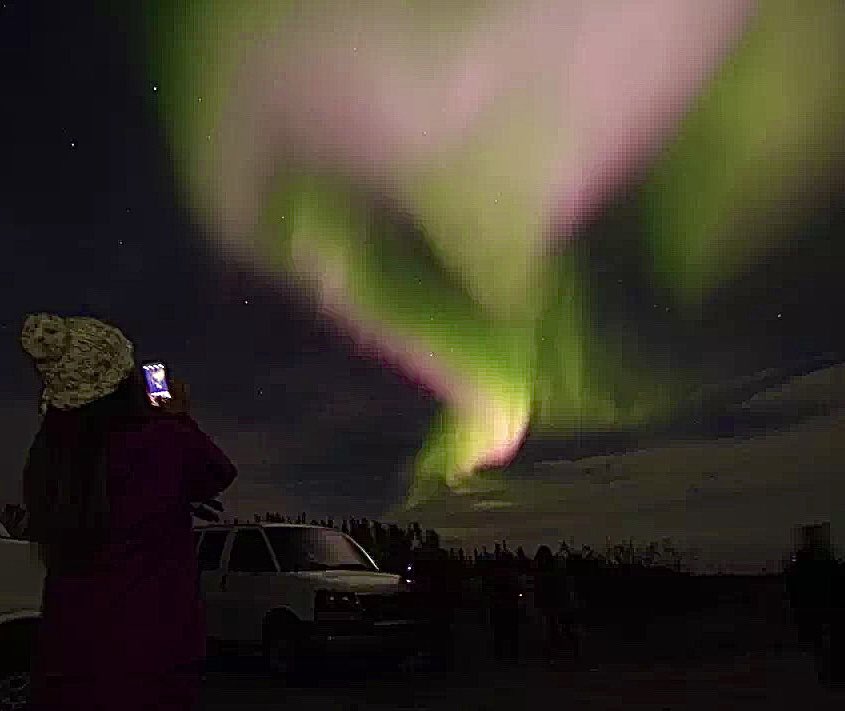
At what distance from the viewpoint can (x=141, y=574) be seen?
11.2 ft

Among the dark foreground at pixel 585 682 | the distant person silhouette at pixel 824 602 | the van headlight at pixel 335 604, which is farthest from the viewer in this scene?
the distant person silhouette at pixel 824 602

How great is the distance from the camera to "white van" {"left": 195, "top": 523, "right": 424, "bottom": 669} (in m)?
13.5

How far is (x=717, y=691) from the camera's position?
12680mm

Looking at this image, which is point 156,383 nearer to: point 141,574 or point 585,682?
point 141,574

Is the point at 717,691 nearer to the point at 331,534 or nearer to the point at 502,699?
the point at 502,699

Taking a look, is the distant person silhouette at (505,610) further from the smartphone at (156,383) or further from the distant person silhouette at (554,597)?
the smartphone at (156,383)

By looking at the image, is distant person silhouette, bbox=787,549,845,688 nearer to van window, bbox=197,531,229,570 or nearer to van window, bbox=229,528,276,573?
van window, bbox=229,528,276,573

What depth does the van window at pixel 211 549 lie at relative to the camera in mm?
14844

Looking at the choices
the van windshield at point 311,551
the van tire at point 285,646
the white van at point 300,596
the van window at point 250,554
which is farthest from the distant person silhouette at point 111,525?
the van window at point 250,554

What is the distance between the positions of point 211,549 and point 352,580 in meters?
2.14

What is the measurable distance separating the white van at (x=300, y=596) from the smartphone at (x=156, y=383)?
971 centimetres

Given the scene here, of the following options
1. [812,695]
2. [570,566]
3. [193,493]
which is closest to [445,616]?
[570,566]

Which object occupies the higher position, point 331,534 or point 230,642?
point 331,534

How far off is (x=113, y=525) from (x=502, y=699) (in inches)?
372
